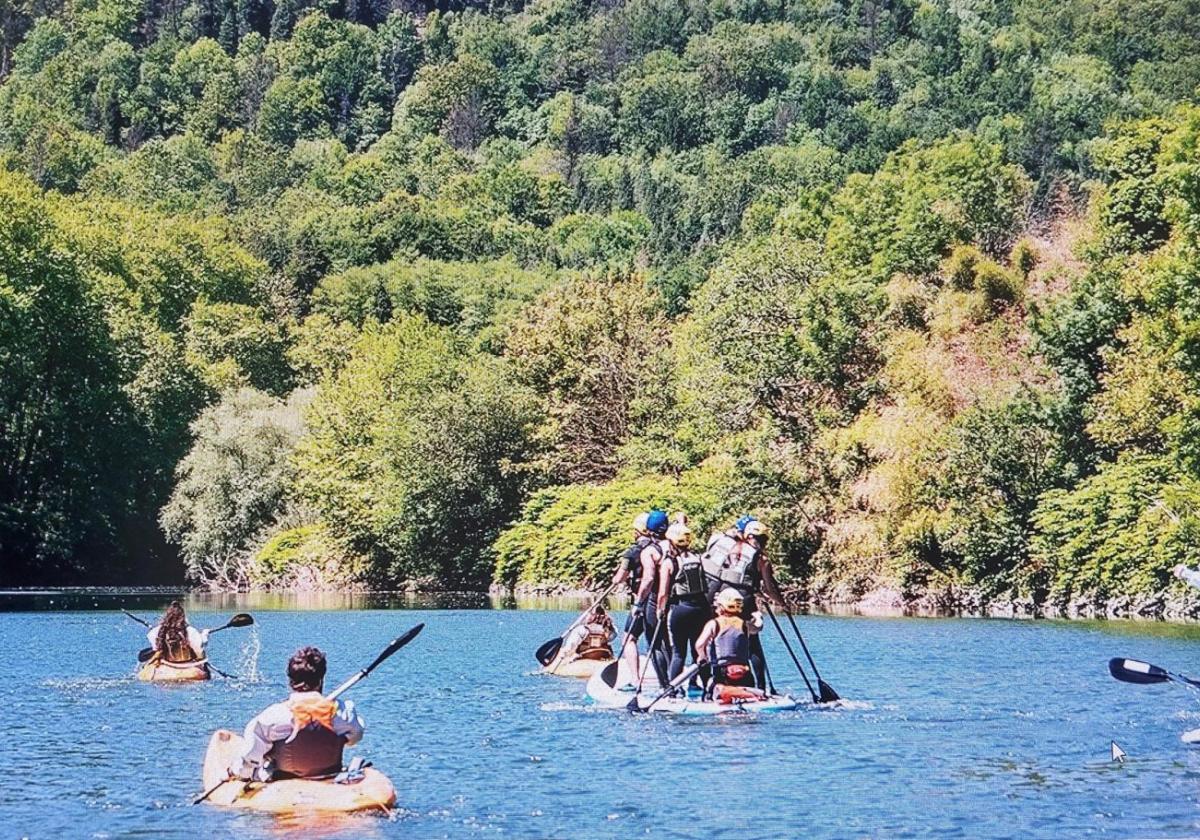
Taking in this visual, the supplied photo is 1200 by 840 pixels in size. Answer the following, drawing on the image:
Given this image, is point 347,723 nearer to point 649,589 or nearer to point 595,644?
point 649,589

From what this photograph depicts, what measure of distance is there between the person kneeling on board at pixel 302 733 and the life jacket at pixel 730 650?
8689 millimetres

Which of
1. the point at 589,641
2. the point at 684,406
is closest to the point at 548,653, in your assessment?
the point at 589,641

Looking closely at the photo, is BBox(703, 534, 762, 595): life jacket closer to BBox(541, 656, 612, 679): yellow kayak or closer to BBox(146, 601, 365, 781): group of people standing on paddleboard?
BBox(541, 656, 612, 679): yellow kayak

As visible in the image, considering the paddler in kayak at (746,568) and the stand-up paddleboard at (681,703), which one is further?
the paddler in kayak at (746,568)

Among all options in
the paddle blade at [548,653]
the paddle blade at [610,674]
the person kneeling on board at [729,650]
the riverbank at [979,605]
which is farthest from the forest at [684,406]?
the person kneeling on board at [729,650]

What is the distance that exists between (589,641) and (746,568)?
855cm

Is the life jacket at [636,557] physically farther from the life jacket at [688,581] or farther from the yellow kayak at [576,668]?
the yellow kayak at [576,668]

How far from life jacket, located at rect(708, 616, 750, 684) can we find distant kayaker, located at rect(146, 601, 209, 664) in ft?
35.4

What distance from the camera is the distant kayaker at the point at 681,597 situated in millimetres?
28125

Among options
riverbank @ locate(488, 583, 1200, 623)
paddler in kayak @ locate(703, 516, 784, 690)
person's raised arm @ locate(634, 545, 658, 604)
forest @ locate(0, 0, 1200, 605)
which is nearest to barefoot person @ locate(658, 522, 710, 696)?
paddler in kayak @ locate(703, 516, 784, 690)

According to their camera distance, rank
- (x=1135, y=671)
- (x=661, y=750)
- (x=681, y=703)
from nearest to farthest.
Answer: (x=1135, y=671)
(x=661, y=750)
(x=681, y=703)

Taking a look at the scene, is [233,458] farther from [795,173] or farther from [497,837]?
[795,173]

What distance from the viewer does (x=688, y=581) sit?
28.1 metres

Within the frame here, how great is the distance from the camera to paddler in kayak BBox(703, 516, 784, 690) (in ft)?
91.1
